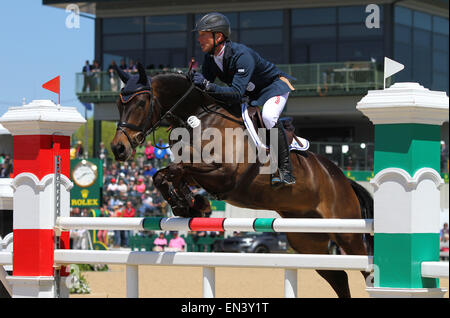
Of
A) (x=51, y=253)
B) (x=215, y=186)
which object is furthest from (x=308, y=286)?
(x=51, y=253)

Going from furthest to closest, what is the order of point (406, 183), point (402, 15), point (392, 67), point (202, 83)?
point (402, 15) → point (202, 83) → point (392, 67) → point (406, 183)

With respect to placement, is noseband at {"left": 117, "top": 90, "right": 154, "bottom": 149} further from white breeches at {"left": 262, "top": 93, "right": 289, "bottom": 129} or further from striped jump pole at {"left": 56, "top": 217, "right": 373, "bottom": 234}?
white breeches at {"left": 262, "top": 93, "right": 289, "bottom": 129}

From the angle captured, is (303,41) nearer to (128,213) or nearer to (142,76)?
(128,213)

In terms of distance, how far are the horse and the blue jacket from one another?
0.59ft

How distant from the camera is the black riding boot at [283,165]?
5.05 m

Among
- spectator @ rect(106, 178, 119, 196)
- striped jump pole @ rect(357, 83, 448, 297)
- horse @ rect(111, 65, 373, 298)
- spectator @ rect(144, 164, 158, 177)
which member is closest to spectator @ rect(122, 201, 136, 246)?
spectator @ rect(144, 164, 158, 177)

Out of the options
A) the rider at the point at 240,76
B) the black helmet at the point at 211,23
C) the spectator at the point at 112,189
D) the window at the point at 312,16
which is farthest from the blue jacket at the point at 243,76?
the window at the point at 312,16

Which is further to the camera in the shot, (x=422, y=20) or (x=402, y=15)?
(x=402, y=15)

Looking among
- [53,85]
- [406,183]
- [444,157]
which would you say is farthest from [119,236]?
[406,183]

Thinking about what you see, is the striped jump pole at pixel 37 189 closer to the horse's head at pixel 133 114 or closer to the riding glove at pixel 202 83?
the horse's head at pixel 133 114

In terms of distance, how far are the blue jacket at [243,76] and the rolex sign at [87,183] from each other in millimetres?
10502

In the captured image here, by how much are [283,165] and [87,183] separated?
36.2 feet

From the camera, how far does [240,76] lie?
189 inches
